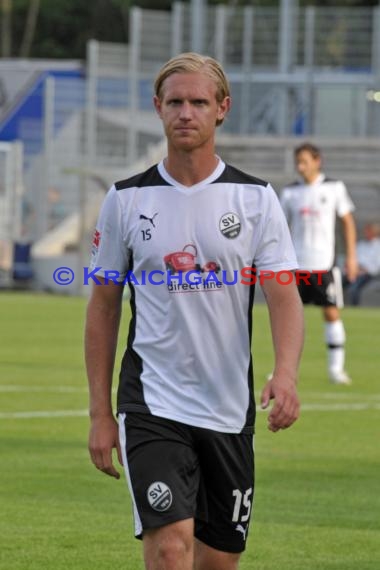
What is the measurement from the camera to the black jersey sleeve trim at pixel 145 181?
243 inches

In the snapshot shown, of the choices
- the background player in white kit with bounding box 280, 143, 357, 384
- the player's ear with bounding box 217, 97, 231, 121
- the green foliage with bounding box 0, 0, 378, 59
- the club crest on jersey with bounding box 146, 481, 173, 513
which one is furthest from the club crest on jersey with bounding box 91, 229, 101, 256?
the green foliage with bounding box 0, 0, 378, 59

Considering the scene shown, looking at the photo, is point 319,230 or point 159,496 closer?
point 159,496

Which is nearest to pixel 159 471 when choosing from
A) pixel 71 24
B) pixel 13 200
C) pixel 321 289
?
pixel 321 289

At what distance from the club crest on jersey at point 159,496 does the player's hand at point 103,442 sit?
0.74 ft

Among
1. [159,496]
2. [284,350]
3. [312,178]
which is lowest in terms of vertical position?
[159,496]

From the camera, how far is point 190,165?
6098 mm

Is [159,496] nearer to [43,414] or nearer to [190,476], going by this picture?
[190,476]

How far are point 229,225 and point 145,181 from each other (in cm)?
39

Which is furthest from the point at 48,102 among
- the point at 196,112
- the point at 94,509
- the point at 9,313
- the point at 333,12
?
the point at 196,112

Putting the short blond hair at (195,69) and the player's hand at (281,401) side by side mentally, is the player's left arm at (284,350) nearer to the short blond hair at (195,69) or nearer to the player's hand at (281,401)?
the player's hand at (281,401)

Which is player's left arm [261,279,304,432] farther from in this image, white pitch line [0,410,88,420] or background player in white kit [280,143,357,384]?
background player in white kit [280,143,357,384]

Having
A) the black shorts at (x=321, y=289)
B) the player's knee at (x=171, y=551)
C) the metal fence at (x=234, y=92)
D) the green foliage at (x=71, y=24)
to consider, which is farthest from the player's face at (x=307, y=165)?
the green foliage at (x=71, y=24)

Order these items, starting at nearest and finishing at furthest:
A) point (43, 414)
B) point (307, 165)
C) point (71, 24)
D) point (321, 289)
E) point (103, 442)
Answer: point (103, 442) < point (43, 414) < point (321, 289) < point (307, 165) < point (71, 24)

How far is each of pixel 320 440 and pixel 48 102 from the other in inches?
1165
